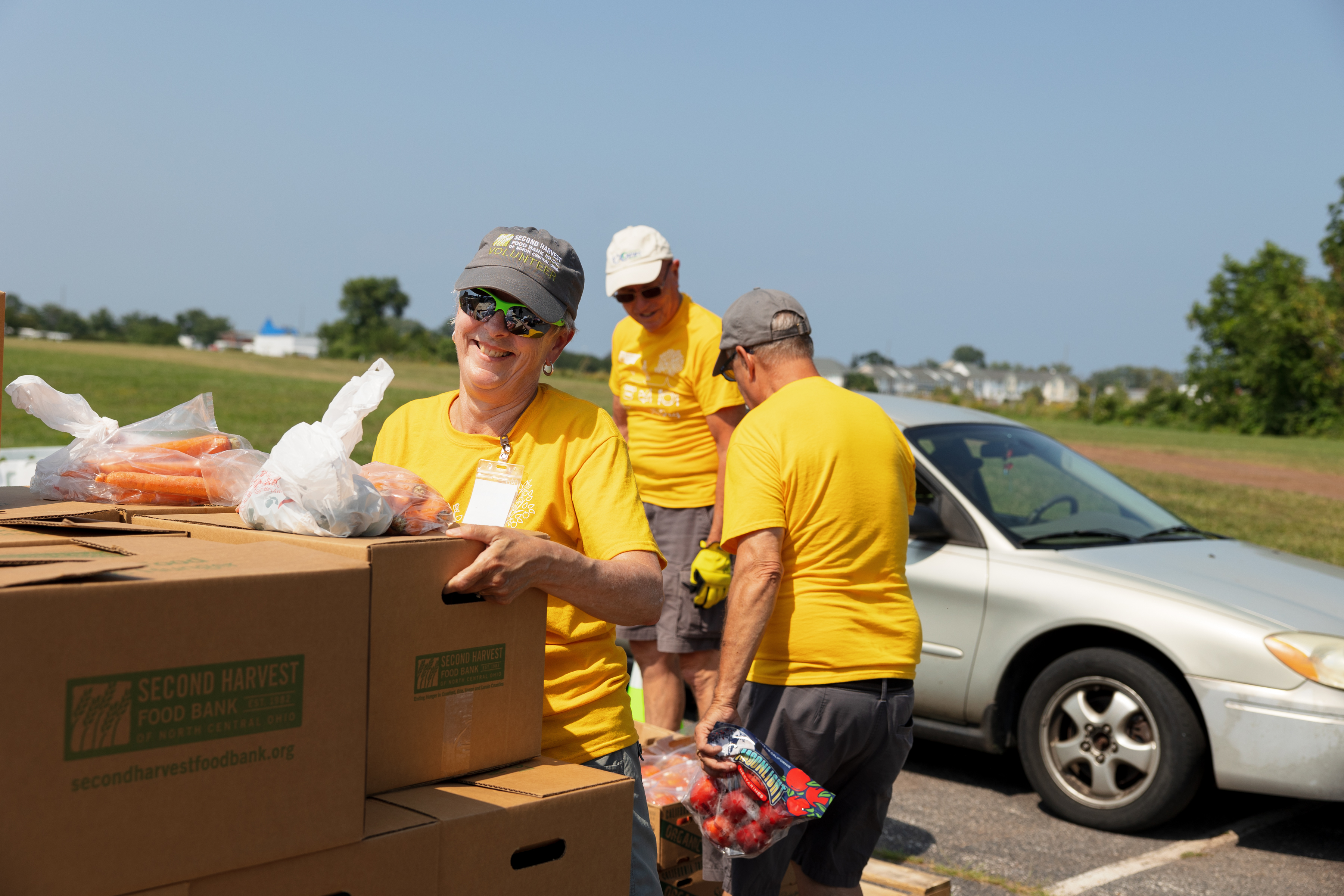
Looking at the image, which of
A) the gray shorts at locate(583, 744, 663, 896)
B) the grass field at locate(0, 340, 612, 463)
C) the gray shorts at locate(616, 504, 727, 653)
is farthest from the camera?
the grass field at locate(0, 340, 612, 463)

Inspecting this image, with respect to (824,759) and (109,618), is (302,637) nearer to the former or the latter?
(109,618)

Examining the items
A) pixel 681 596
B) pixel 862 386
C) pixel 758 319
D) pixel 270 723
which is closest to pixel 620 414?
pixel 681 596

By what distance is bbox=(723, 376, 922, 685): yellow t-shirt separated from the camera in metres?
2.88

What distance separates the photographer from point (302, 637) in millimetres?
1459

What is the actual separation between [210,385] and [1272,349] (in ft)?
149

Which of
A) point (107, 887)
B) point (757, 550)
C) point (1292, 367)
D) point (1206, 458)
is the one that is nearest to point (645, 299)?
point (757, 550)

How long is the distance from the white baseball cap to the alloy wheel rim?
2519 millimetres

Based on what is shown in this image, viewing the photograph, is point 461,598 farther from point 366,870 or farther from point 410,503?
point 366,870

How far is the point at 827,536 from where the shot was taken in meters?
2.90

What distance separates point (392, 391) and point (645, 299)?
2023 centimetres

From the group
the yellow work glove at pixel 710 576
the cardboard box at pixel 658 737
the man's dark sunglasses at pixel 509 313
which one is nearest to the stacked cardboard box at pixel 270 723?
the man's dark sunglasses at pixel 509 313

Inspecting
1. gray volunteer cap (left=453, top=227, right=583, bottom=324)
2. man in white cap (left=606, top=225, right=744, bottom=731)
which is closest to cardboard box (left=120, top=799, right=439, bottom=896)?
gray volunteer cap (left=453, top=227, right=583, bottom=324)

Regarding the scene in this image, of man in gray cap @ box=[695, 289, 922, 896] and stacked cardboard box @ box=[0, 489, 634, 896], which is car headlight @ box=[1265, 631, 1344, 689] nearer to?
man in gray cap @ box=[695, 289, 922, 896]

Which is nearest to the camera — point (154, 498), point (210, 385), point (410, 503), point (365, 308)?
point (410, 503)
